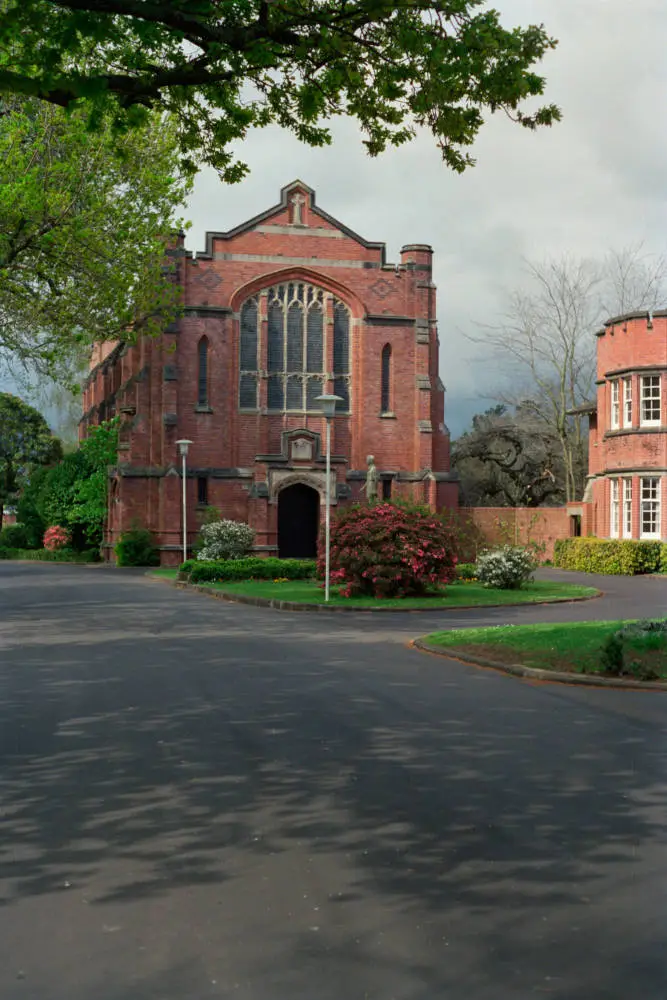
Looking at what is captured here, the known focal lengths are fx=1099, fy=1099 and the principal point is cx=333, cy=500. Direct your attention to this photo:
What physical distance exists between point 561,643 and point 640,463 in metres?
28.4

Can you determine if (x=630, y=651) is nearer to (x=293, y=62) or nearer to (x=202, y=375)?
(x=293, y=62)

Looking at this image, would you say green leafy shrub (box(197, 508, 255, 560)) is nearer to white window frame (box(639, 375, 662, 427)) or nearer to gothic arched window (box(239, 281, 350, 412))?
gothic arched window (box(239, 281, 350, 412))

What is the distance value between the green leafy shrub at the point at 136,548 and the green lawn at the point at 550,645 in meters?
30.0

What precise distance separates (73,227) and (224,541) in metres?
17.2

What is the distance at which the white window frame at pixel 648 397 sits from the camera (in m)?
40.3

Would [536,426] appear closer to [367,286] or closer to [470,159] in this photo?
[367,286]

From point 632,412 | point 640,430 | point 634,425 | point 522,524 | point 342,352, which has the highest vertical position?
point 342,352

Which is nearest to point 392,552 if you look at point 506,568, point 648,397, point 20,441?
point 506,568

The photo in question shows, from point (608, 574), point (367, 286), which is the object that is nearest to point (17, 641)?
point (608, 574)

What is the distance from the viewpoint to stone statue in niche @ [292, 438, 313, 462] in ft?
153

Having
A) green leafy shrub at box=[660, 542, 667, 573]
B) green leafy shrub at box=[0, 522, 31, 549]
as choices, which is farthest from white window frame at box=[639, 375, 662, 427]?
green leafy shrub at box=[0, 522, 31, 549]

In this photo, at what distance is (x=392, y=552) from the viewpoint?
24.9 metres

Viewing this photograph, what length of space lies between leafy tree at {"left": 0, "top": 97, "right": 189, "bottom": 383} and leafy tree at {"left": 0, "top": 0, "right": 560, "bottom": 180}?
10.7 m

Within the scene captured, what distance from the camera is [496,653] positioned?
13766mm
